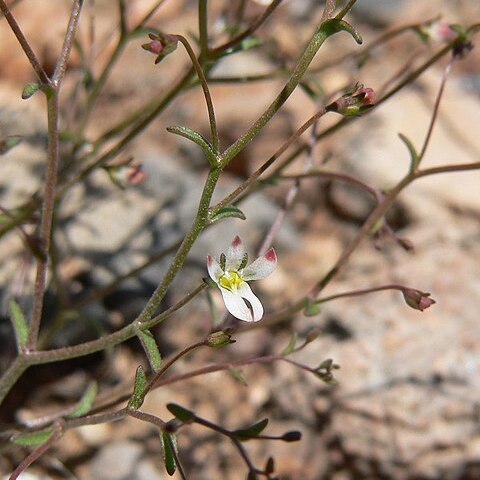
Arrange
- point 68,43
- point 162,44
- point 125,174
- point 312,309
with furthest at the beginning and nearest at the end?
point 125,174 → point 312,309 → point 68,43 → point 162,44

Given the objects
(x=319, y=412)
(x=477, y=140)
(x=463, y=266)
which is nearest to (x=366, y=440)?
(x=319, y=412)

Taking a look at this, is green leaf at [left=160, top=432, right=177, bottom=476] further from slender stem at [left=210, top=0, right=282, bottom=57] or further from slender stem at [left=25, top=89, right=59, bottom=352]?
slender stem at [left=210, top=0, right=282, bottom=57]

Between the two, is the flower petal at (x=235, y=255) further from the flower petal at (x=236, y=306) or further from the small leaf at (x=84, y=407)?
the small leaf at (x=84, y=407)

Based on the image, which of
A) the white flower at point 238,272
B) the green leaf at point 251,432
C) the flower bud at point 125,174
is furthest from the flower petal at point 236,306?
the flower bud at point 125,174

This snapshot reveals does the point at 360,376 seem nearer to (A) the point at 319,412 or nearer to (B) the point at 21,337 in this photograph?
(A) the point at 319,412

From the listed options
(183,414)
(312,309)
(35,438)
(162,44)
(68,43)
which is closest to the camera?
(162,44)

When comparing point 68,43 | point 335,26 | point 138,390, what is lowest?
point 138,390

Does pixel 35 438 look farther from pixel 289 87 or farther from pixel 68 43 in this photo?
pixel 289 87

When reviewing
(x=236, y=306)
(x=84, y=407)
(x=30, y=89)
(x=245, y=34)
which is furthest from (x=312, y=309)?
(x=30, y=89)
